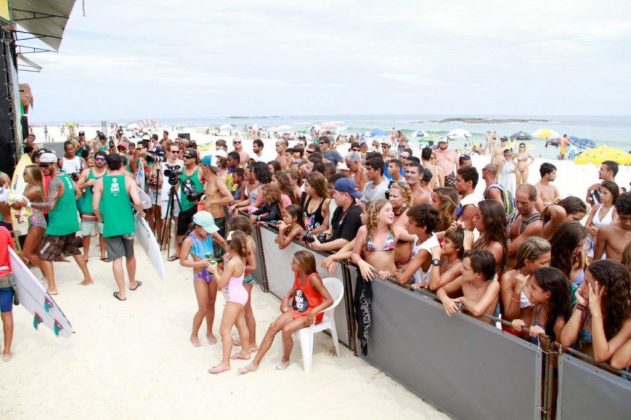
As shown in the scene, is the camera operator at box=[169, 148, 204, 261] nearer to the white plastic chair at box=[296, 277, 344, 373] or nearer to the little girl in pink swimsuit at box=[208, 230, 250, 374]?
the little girl in pink swimsuit at box=[208, 230, 250, 374]

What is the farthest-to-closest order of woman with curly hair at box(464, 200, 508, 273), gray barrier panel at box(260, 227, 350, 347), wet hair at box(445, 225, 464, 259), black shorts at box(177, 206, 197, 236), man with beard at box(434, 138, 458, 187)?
man with beard at box(434, 138, 458, 187) < black shorts at box(177, 206, 197, 236) < gray barrier panel at box(260, 227, 350, 347) < woman with curly hair at box(464, 200, 508, 273) < wet hair at box(445, 225, 464, 259)

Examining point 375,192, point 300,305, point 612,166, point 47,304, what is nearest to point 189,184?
point 375,192

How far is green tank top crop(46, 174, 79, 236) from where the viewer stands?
6043 mm

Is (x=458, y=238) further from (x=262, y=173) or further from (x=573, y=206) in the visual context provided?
(x=262, y=173)

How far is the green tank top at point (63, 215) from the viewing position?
6043mm

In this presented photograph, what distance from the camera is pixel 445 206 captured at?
458 cm

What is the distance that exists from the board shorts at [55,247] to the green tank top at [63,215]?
3.1 inches

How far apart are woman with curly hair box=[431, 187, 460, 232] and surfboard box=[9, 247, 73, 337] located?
12.1ft

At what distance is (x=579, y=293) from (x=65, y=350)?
458 cm

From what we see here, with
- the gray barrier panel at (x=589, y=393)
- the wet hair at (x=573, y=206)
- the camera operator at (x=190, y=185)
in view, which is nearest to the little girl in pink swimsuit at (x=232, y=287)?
the gray barrier panel at (x=589, y=393)

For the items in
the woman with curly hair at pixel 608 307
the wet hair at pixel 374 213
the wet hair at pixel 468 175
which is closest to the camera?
the woman with curly hair at pixel 608 307

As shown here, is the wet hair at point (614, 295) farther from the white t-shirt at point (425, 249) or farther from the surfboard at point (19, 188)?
the surfboard at point (19, 188)

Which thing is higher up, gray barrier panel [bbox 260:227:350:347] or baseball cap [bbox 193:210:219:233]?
baseball cap [bbox 193:210:219:233]

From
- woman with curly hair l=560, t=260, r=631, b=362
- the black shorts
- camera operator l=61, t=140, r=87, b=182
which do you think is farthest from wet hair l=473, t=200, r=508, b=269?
camera operator l=61, t=140, r=87, b=182
